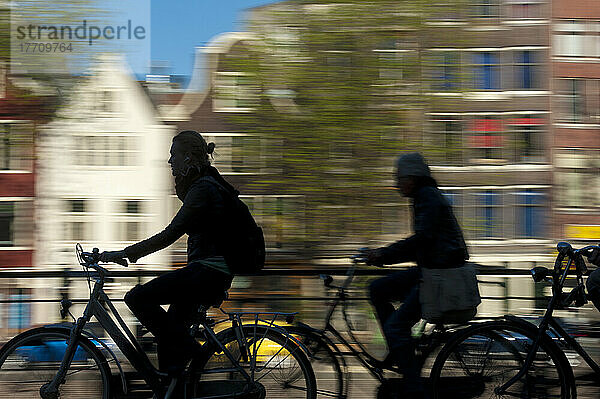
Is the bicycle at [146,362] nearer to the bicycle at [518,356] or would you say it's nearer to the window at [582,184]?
the bicycle at [518,356]

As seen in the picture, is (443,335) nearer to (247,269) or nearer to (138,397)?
(247,269)

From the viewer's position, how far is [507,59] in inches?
1127

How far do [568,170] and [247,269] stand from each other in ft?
78.7

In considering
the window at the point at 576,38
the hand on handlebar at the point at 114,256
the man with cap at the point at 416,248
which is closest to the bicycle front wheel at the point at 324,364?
the man with cap at the point at 416,248

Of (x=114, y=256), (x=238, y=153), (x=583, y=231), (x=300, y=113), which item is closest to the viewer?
(x=114, y=256)

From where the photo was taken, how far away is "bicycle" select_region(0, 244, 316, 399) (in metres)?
4.71

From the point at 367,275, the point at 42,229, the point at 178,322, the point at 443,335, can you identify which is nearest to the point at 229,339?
the point at 178,322

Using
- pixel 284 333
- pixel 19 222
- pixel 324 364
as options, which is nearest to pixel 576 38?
pixel 19 222

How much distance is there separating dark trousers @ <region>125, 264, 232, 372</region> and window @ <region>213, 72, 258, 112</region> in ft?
33.7

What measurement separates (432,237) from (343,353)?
95 cm

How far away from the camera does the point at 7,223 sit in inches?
724

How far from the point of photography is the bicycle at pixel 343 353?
503 centimetres

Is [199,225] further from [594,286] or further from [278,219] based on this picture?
[278,219]

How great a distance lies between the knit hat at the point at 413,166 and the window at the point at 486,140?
11.3 meters
